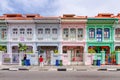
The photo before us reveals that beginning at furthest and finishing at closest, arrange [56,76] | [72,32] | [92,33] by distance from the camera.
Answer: [72,32] < [92,33] < [56,76]

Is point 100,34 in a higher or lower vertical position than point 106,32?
lower

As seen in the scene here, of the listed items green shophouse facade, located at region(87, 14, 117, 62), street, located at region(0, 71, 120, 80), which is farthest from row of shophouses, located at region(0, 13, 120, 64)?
street, located at region(0, 71, 120, 80)

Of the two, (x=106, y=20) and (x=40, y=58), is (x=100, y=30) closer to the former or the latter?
(x=106, y=20)

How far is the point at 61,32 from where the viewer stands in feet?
120

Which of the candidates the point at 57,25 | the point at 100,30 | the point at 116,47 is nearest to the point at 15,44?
the point at 57,25

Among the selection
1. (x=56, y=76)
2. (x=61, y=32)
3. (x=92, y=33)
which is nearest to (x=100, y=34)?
(x=92, y=33)

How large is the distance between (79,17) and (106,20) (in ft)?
14.1

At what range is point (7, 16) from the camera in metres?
38.8

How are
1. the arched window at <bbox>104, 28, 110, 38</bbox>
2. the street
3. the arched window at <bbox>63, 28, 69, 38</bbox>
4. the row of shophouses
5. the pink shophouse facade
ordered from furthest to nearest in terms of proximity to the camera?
the arched window at <bbox>63, 28, 69, 38</bbox> → the arched window at <bbox>104, 28, 110, 38</bbox> → the pink shophouse facade → the row of shophouses → the street

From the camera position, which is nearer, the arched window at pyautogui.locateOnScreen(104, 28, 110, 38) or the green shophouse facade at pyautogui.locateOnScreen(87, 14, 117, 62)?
the green shophouse facade at pyautogui.locateOnScreen(87, 14, 117, 62)

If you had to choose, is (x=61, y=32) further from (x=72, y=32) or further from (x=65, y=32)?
(x=72, y=32)

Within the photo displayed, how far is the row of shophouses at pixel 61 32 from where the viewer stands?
119ft

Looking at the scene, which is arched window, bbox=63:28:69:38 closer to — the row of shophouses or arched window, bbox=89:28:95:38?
the row of shophouses

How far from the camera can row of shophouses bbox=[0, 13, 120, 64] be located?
36312 mm
